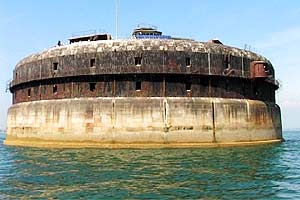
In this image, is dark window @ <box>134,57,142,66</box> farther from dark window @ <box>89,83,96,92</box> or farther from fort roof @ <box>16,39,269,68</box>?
dark window @ <box>89,83,96,92</box>

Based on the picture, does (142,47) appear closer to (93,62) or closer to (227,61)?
(93,62)

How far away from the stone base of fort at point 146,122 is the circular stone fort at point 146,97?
2.4 inches

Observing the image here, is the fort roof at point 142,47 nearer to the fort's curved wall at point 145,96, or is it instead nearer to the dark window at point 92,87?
the fort's curved wall at point 145,96

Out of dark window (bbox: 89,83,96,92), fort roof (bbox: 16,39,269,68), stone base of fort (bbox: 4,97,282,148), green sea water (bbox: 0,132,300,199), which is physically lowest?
green sea water (bbox: 0,132,300,199)

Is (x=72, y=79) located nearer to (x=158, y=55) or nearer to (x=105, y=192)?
(x=158, y=55)

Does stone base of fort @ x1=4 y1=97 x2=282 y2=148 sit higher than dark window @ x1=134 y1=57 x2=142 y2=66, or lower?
lower

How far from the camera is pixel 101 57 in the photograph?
2633 cm

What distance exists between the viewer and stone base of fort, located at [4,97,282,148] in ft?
81.7

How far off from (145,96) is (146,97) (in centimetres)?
12

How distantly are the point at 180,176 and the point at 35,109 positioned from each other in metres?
17.2

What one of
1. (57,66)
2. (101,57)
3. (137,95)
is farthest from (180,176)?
(57,66)

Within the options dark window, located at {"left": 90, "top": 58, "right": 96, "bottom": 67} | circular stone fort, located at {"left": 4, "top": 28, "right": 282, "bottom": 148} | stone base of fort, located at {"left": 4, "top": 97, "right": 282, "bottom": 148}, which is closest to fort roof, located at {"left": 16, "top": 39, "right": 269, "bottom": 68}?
circular stone fort, located at {"left": 4, "top": 28, "right": 282, "bottom": 148}

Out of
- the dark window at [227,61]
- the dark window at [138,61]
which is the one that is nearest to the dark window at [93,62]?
the dark window at [138,61]

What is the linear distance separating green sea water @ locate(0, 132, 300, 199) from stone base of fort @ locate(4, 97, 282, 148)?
580 cm
